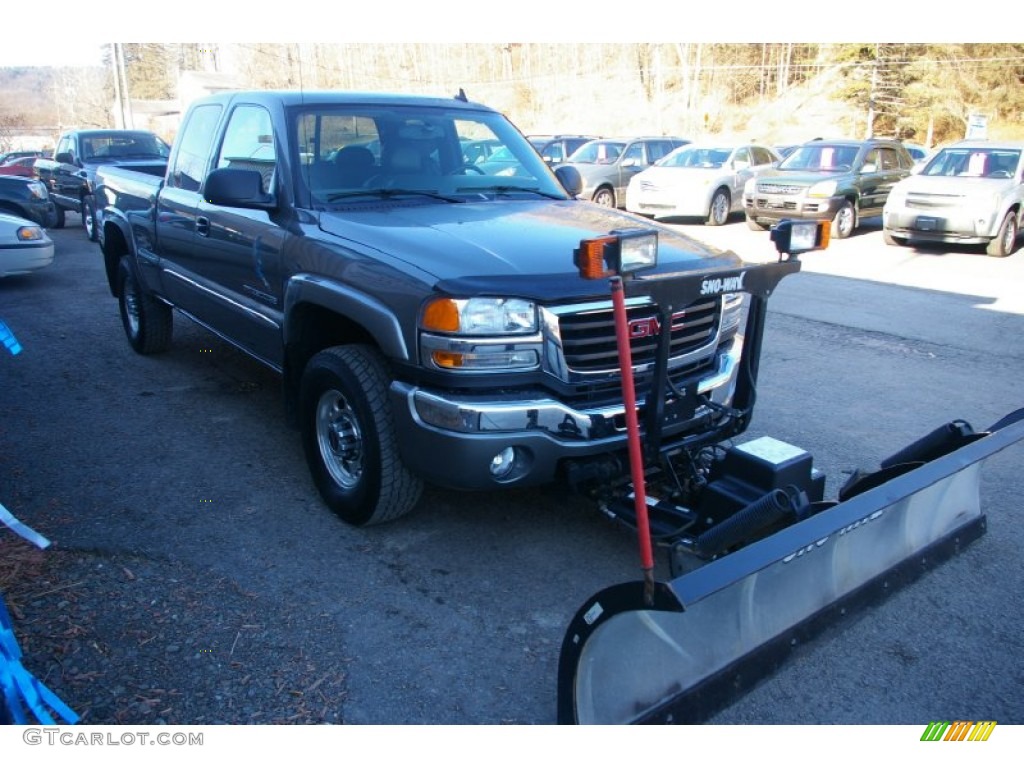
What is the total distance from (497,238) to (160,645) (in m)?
2.15

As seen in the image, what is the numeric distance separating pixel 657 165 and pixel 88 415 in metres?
14.3

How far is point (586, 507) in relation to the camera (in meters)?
4.34

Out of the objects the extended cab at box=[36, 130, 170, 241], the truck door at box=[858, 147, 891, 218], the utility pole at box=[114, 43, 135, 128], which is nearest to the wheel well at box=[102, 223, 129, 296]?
the extended cab at box=[36, 130, 170, 241]

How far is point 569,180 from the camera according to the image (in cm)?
525

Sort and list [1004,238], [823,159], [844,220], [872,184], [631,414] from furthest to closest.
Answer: [823,159], [872,184], [844,220], [1004,238], [631,414]

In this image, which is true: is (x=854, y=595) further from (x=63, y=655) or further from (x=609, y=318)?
(x=63, y=655)

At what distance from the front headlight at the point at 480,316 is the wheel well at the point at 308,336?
786 mm

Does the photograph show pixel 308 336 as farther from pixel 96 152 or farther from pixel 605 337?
pixel 96 152

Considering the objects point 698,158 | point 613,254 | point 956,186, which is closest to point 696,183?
point 698,158

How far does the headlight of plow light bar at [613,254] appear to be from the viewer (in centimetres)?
245

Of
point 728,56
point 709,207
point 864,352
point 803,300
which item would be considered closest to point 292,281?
point 864,352

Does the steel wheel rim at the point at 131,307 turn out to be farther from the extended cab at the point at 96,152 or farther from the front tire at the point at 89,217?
the front tire at the point at 89,217

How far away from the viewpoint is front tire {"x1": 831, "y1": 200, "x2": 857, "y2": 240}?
15.3 m

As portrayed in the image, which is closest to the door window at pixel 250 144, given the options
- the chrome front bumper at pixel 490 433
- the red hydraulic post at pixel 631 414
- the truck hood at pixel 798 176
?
the chrome front bumper at pixel 490 433
